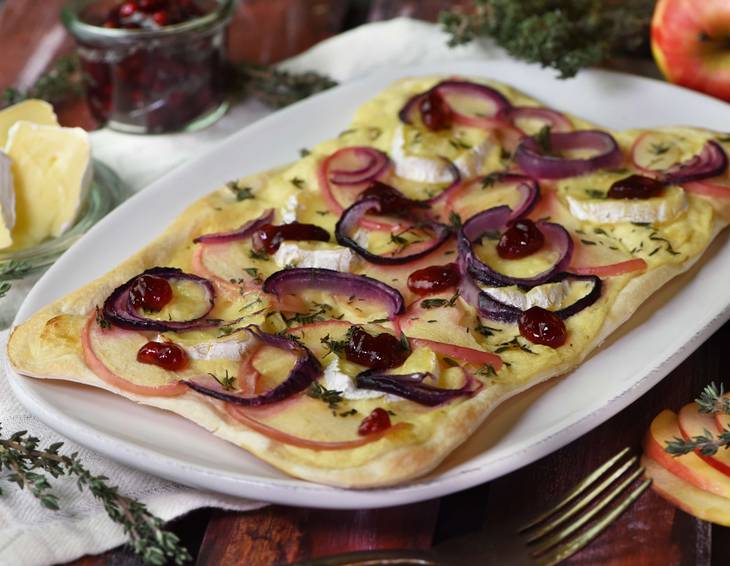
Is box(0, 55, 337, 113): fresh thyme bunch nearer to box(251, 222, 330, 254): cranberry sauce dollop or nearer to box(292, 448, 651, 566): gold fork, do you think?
box(251, 222, 330, 254): cranberry sauce dollop

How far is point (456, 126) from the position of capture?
5703 mm

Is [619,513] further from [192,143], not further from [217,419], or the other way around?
[192,143]

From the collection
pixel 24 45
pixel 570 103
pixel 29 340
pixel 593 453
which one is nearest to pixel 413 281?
pixel 593 453

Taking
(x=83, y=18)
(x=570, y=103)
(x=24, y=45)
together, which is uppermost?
(x=570, y=103)

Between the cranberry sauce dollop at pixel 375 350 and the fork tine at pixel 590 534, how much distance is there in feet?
2.95

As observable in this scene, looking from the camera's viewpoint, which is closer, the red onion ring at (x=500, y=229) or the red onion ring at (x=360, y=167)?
the red onion ring at (x=500, y=229)

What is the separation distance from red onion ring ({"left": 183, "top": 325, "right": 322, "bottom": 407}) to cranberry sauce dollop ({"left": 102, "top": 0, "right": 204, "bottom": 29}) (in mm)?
2974

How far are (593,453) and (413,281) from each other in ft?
3.34

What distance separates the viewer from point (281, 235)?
4762mm

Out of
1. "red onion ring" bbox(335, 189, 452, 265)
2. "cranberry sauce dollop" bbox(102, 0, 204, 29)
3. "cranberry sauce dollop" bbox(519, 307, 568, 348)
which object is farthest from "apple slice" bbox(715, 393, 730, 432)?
"cranberry sauce dollop" bbox(102, 0, 204, 29)

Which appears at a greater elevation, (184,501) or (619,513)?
(619,513)

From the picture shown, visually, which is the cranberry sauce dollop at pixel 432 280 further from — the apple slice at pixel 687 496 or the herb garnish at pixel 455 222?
the apple slice at pixel 687 496

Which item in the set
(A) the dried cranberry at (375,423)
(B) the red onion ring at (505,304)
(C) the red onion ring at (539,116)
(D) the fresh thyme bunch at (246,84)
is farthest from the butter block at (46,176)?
(A) the dried cranberry at (375,423)

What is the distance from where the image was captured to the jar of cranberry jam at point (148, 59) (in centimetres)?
632
